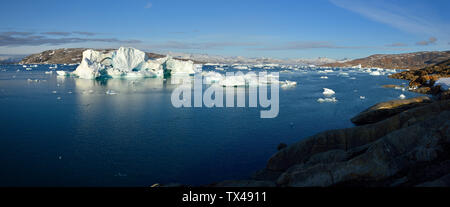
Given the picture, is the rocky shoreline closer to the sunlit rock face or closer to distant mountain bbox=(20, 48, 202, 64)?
the sunlit rock face

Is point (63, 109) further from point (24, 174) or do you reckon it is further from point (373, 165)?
point (373, 165)

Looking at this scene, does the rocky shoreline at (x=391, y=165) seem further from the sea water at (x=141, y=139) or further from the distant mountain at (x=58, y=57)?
the distant mountain at (x=58, y=57)

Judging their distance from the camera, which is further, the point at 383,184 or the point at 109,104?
the point at 109,104

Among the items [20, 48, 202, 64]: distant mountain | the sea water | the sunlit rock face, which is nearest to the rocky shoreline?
the sea water

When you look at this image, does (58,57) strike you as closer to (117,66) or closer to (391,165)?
(117,66)

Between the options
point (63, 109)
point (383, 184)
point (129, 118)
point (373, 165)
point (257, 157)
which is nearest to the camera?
point (383, 184)
